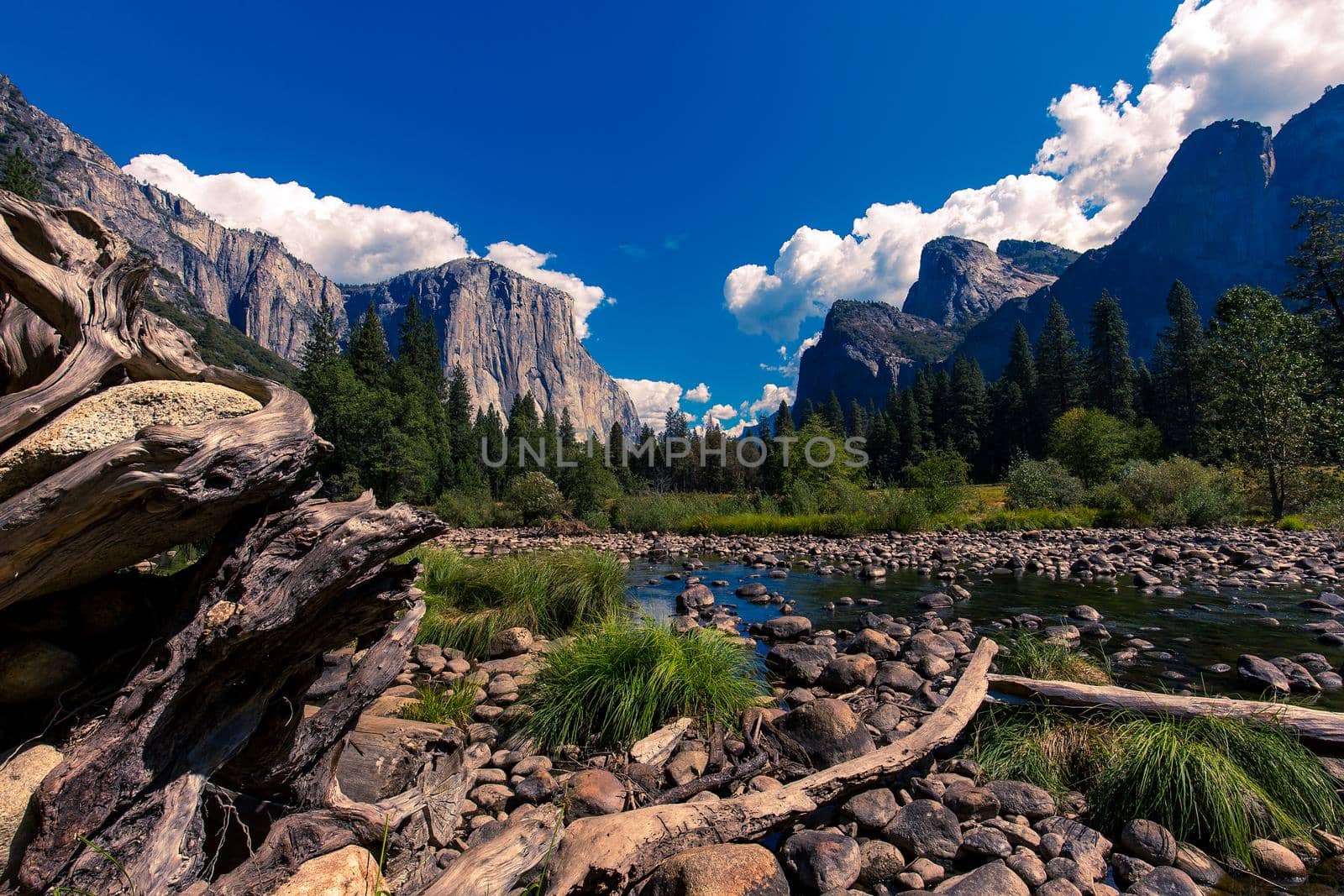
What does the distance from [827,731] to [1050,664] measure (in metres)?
2.91

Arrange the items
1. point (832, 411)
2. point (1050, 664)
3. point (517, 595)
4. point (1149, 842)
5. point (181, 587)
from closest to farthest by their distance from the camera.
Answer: point (181, 587)
point (1149, 842)
point (1050, 664)
point (517, 595)
point (832, 411)

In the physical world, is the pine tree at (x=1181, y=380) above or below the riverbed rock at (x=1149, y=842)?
above

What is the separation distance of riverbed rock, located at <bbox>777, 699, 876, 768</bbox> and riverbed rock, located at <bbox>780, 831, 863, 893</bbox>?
0.83m

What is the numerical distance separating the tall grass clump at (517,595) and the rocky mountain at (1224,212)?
161 meters

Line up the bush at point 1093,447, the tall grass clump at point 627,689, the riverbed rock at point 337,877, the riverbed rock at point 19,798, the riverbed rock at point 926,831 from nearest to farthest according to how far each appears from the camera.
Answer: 1. the riverbed rock at point 19,798
2. the riverbed rock at point 337,877
3. the riverbed rock at point 926,831
4. the tall grass clump at point 627,689
5. the bush at point 1093,447

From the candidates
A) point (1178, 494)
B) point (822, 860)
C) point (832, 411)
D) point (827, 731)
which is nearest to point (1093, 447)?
point (1178, 494)

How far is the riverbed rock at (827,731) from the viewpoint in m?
4.07

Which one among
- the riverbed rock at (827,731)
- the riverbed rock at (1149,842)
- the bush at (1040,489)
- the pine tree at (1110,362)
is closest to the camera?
the riverbed rock at (1149,842)

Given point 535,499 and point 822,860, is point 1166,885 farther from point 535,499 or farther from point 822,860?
point 535,499

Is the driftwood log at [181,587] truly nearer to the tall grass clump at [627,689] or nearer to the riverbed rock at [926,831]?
the tall grass clump at [627,689]


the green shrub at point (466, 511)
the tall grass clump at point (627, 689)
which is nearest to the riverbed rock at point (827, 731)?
the tall grass clump at point (627, 689)

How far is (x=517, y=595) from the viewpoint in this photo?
8016mm

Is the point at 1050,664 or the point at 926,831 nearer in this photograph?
the point at 926,831

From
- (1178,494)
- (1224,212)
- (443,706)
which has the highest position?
(1224,212)
